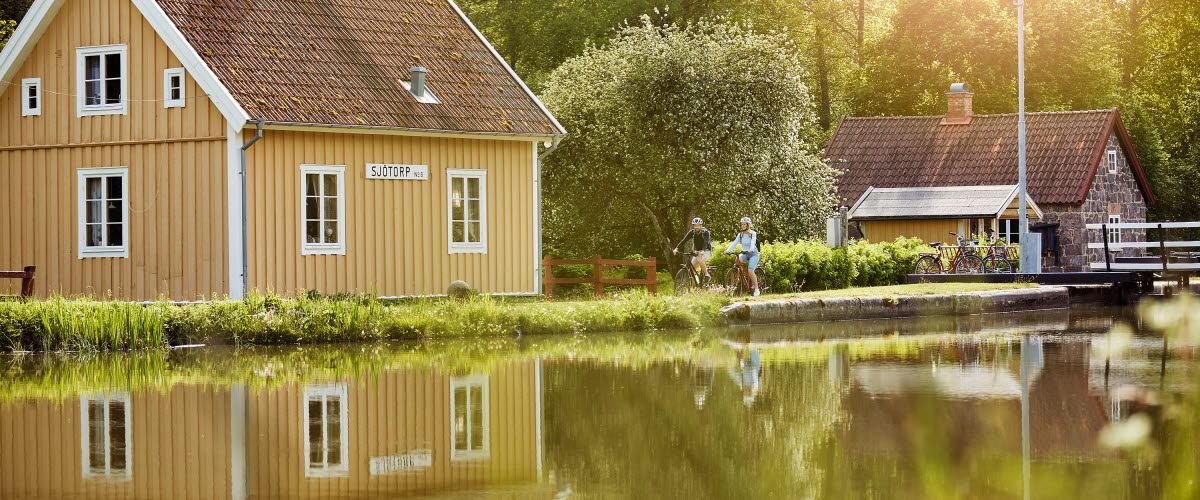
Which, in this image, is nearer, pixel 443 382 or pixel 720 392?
pixel 720 392

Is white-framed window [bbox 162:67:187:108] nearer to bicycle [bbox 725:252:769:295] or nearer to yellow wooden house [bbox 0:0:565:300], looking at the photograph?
yellow wooden house [bbox 0:0:565:300]

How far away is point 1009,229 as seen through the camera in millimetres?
45219

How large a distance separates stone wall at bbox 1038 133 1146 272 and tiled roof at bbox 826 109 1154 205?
0.46 m

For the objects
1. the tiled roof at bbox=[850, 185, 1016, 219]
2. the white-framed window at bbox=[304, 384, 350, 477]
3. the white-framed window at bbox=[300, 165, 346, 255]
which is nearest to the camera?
the white-framed window at bbox=[304, 384, 350, 477]

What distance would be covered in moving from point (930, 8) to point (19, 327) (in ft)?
149

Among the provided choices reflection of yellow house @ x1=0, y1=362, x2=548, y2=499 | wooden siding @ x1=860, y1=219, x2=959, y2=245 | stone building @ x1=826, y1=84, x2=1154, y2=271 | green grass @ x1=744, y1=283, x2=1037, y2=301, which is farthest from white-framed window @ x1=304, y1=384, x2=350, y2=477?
stone building @ x1=826, y1=84, x2=1154, y2=271

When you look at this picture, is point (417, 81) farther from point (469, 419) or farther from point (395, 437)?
point (395, 437)

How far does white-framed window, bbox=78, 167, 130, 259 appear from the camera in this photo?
27.2 m

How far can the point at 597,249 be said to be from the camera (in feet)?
129

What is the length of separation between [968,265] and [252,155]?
15.8m

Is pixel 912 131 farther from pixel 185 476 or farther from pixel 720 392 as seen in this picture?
pixel 185 476

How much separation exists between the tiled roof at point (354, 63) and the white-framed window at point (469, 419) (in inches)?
469

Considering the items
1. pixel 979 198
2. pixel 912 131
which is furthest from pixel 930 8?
pixel 979 198

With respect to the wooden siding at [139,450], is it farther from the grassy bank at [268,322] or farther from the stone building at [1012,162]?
the stone building at [1012,162]
